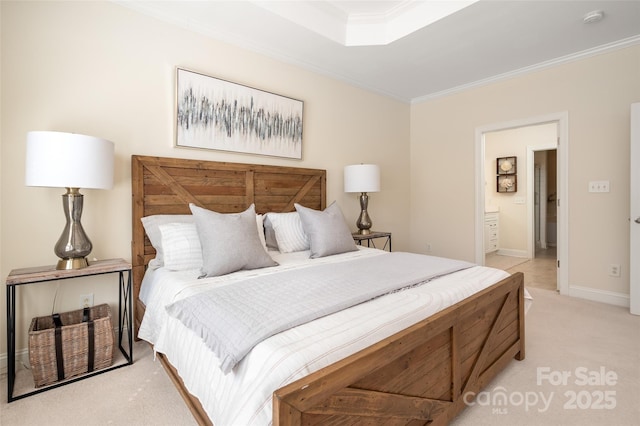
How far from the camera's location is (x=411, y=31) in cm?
279

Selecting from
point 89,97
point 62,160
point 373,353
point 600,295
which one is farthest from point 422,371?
point 600,295

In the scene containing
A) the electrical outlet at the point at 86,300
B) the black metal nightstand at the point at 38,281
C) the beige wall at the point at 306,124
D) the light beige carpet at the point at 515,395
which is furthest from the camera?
the electrical outlet at the point at 86,300

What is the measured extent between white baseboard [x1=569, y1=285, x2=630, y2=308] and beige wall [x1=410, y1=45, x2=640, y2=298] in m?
0.01

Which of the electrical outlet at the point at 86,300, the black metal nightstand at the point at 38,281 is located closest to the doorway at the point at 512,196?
the black metal nightstand at the point at 38,281

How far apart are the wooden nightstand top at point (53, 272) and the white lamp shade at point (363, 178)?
7.74 ft

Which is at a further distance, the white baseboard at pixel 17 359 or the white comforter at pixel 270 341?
the white baseboard at pixel 17 359

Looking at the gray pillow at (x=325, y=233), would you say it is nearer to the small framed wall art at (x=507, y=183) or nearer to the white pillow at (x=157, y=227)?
the white pillow at (x=157, y=227)

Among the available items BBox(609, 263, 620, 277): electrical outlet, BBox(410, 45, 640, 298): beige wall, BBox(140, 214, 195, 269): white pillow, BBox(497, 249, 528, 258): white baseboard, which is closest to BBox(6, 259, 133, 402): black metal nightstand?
BBox(140, 214, 195, 269): white pillow

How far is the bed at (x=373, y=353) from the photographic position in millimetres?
900

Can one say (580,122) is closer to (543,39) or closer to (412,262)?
(543,39)

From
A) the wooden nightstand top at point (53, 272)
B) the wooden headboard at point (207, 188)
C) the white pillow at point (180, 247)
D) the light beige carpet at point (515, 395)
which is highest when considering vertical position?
the wooden headboard at point (207, 188)

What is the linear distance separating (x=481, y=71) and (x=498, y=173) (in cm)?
308

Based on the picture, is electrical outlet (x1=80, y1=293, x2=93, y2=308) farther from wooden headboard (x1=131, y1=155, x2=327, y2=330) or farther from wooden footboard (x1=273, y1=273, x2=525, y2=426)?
wooden footboard (x1=273, y1=273, x2=525, y2=426)

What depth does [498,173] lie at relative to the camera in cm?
608
